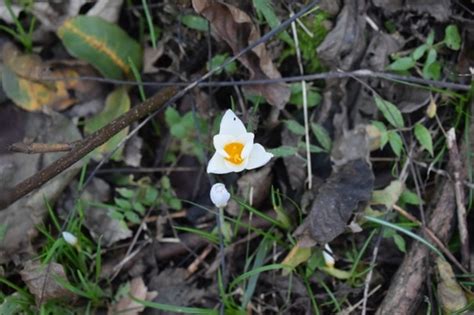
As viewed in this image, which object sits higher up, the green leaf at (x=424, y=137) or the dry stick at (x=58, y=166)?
the dry stick at (x=58, y=166)

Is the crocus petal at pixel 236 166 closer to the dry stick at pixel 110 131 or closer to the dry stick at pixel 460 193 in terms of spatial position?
the dry stick at pixel 110 131

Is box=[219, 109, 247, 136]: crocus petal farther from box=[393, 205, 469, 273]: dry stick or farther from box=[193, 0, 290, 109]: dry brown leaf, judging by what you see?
box=[393, 205, 469, 273]: dry stick

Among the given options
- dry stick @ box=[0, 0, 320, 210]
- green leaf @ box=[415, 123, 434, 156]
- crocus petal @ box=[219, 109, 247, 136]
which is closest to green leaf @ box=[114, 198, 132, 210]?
dry stick @ box=[0, 0, 320, 210]

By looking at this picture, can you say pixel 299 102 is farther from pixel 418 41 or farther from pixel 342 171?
pixel 418 41

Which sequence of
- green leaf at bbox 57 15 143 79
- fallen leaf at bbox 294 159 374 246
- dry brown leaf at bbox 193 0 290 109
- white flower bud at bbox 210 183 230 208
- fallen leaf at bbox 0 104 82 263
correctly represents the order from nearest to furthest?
white flower bud at bbox 210 183 230 208, fallen leaf at bbox 294 159 374 246, dry brown leaf at bbox 193 0 290 109, fallen leaf at bbox 0 104 82 263, green leaf at bbox 57 15 143 79

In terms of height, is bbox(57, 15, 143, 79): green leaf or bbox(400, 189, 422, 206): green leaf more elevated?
bbox(57, 15, 143, 79): green leaf

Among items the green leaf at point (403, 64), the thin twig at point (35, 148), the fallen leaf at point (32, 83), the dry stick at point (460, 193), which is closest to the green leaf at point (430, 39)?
the green leaf at point (403, 64)
